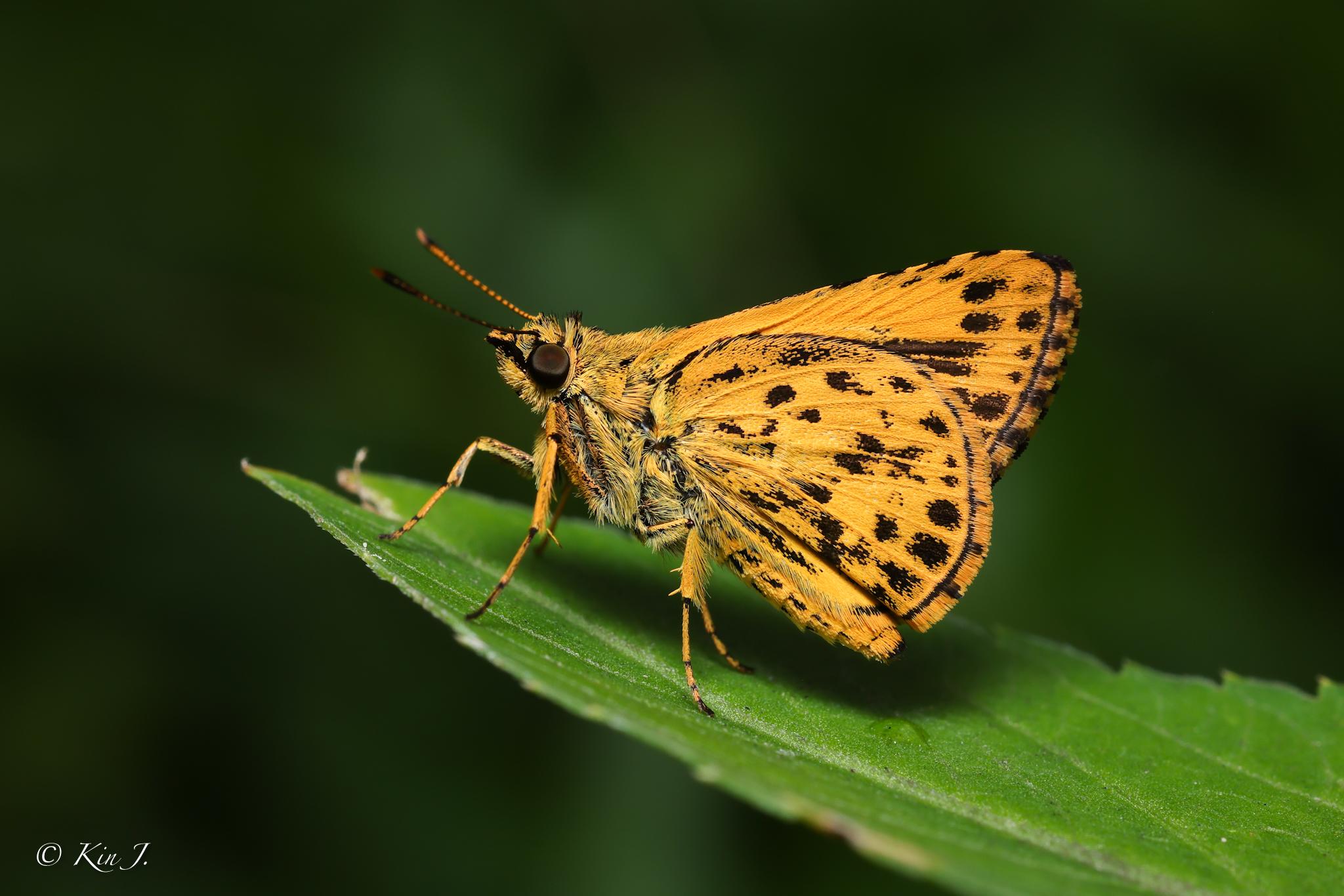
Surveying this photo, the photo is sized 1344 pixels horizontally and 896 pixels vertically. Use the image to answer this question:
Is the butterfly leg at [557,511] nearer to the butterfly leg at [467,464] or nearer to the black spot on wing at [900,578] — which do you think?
the butterfly leg at [467,464]

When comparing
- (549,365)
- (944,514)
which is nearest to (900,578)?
(944,514)

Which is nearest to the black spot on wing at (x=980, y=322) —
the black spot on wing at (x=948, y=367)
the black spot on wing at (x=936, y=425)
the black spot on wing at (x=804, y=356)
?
the black spot on wing at (x=948, y=367)

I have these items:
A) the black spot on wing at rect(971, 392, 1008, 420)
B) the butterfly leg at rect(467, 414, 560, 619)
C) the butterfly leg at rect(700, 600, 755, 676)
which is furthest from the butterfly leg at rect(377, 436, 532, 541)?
the black spot on wing at rect(971, 392, 1008, 420)

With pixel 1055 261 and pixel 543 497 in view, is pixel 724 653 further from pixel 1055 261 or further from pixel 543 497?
pixel 1055 261

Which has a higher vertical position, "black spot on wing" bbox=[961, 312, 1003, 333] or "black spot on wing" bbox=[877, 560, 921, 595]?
"black spot on wing" bbox=[961, 312, 1003, 333]

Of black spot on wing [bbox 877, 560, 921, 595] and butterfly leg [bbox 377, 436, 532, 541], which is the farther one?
butterfly leg [bbox 377, 436, 532, 541]

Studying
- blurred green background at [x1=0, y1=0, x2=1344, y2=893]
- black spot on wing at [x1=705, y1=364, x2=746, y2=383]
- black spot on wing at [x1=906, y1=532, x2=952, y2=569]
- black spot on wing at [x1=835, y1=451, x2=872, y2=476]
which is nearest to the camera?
black spot on wing at [x1=906, y1=532, x2=952, y2=569]

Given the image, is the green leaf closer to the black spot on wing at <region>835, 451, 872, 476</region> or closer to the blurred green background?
the black spot on wing at <region>835, 451, 872, 476</region>
